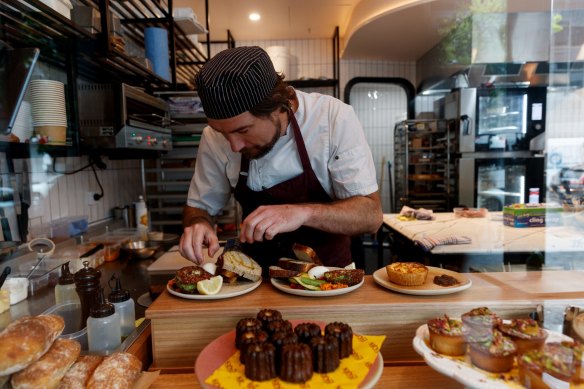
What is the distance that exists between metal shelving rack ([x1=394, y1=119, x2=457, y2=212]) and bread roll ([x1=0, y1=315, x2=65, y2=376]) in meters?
4.34

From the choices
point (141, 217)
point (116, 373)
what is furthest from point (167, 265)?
point (141, 217)

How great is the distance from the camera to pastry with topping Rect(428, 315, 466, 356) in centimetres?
80

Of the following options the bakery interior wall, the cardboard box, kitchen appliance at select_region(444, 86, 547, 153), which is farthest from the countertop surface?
kitchen appliance at select_region(444, 86, 547, 153)

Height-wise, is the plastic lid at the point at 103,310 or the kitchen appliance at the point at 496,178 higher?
the kitchen appliance at the point at 496,178

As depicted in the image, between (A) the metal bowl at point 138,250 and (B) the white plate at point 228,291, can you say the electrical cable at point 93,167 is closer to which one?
(A) the metal bowl at point 138,250

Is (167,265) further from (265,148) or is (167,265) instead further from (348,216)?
(348,216)

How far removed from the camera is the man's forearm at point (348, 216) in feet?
4.06

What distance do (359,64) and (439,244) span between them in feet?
12.3

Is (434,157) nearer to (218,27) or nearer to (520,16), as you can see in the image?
(520,16)

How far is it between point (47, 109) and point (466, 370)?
6.11 ft

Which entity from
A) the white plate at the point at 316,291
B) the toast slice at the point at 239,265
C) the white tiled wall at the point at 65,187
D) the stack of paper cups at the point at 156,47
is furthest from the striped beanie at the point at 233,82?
the stack of paper cups at the point at 156,47

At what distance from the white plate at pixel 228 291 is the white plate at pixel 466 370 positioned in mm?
463

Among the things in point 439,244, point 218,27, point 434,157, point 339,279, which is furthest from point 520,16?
point 339,279

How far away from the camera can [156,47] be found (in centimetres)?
263
